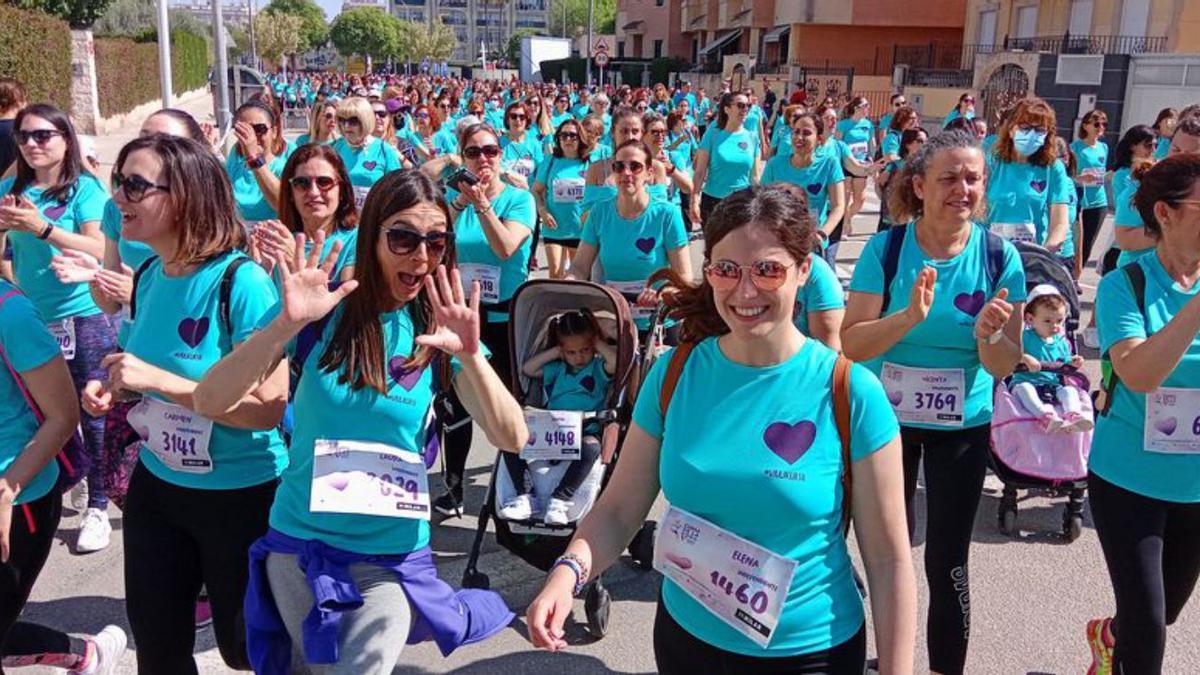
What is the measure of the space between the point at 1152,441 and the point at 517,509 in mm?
2350

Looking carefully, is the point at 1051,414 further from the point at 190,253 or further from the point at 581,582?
the point at 190,253

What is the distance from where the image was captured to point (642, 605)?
14.5 feet

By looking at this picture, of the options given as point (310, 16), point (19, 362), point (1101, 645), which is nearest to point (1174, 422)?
point (1101, 645)

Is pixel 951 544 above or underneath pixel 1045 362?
underneath

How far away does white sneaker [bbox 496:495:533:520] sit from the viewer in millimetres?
4211

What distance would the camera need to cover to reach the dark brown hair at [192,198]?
2.94m

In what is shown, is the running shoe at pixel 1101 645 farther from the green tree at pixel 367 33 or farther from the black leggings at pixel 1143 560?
the green tree at pixel 367 33

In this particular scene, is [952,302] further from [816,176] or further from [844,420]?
[816,176]

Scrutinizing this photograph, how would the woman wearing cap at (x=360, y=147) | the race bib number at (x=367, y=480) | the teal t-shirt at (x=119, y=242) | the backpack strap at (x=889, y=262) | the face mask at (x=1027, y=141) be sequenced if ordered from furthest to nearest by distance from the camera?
the woman wearing cap at (x=360, y=147), the face mask at (x=1027, y=141), the teal t-shirt at (x=119, y=242), the backpack strap at (x=889, y=262), the race bib number at (x=367, y=480)

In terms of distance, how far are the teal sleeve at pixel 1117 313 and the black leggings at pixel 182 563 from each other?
2554 mm

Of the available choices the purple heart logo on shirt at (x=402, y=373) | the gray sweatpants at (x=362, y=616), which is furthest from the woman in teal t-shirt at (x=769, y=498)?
the purple heart logo on shirt at (x=402, y=373)

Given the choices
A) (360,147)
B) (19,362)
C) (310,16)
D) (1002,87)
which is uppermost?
(310,16)

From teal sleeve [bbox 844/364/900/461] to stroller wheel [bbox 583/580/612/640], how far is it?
6.82ft

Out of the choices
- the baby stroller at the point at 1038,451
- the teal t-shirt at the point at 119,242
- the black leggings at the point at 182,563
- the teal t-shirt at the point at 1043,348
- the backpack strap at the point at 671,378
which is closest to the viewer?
the backpack strap at the point at 671,378
